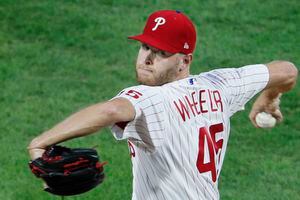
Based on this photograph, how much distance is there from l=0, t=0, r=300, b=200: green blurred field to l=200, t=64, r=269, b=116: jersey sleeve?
3.12m

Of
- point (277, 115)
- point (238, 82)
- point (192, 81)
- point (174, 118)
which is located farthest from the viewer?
point (277, 115)

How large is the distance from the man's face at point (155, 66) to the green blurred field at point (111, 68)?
3.56 metres

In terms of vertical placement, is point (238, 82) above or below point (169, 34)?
below

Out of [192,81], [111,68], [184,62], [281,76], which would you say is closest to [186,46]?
[184,62]

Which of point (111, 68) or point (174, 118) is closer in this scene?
point (174, 118)

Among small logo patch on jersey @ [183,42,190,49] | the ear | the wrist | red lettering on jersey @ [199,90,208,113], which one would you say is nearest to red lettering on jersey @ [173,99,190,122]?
red lettering on jersey @ [199,90,208,113]

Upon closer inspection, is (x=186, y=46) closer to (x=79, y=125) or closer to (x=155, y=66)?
(x=155, y=66)

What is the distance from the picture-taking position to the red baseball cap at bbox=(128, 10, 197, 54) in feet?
21.5

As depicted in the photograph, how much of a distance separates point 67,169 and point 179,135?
881mm

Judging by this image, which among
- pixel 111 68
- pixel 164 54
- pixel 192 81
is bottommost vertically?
pixel 111 68

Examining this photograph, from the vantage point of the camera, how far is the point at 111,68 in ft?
43.9

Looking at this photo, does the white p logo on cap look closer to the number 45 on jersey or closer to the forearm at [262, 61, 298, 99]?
the number 45 on jersey

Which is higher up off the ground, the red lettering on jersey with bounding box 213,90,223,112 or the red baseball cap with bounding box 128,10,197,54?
the red baseball cap with bounding box 128,10,197,54

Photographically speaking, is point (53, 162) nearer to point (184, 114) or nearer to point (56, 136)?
point (56, 136)
